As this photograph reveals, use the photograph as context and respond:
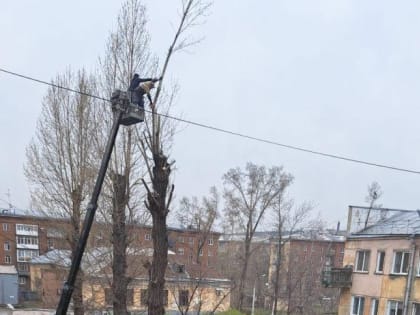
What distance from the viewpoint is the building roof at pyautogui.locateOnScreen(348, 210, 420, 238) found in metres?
21.2

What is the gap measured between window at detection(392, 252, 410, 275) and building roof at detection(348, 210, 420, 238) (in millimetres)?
1030

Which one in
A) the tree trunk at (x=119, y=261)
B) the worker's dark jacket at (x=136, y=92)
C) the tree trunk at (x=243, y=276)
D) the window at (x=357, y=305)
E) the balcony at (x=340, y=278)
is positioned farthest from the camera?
the tree trunk at (x=243, y=276)

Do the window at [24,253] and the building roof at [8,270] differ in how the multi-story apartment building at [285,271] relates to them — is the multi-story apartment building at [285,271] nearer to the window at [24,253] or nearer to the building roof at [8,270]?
the building roof at [8,270]

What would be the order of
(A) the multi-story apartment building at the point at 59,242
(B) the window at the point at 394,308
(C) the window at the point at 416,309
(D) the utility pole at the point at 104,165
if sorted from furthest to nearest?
1. (B) the window at the point at 394,308
2. (C) the window at the point at 416,309
3. (A) the multi-story apartment building at the point at 59,242
4. (D) the utility pole at the point at 104,165

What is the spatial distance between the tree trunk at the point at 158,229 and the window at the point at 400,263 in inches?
611

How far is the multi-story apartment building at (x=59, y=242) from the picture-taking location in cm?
1430

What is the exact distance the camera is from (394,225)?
22.8 m

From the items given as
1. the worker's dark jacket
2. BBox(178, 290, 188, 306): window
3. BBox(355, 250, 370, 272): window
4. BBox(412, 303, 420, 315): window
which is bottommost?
BBox(178, 290, 188, 306): window

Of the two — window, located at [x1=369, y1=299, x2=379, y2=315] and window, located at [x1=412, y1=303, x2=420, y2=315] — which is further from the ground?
window, located at [x1=412, y1=303, x2=420, y2=315]

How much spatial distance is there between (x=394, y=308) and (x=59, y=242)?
622 inches

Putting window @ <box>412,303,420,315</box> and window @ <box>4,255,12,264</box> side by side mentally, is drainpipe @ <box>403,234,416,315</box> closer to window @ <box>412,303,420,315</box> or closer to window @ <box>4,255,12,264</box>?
window @ <box>412,303,420,315</box>

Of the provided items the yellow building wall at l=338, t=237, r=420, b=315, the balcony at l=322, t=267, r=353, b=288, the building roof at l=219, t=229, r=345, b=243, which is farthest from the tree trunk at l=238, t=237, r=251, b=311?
the balcony at l=322, t=267, r=353, b=288

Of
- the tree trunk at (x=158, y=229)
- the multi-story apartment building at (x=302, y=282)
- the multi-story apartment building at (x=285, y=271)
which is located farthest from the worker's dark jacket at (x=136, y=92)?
the multi-story apartment building at (x=302, y=282)

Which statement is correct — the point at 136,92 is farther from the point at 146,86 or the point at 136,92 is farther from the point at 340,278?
the point at 340,278
